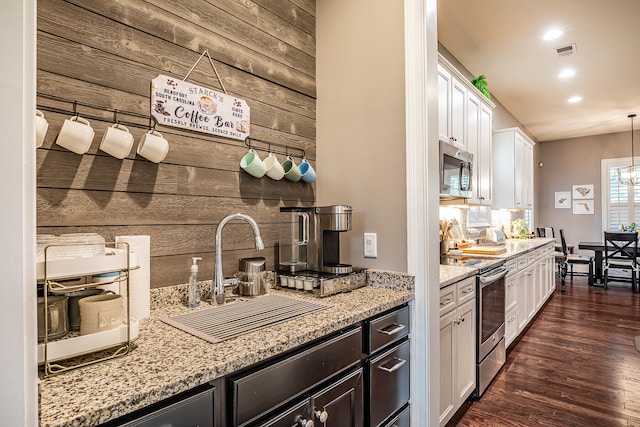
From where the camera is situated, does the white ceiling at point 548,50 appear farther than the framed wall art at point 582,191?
No

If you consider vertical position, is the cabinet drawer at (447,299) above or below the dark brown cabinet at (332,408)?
above

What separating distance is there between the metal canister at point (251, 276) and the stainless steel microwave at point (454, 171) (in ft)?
5.20

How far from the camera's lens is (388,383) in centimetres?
141

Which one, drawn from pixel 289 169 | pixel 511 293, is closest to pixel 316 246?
pixel 289 169

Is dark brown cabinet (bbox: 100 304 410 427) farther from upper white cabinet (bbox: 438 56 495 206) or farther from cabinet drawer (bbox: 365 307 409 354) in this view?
upper white cabinet (bbox: 438 56 495 206)

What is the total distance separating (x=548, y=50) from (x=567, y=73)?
88 cm

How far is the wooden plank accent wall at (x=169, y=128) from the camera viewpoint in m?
1.11

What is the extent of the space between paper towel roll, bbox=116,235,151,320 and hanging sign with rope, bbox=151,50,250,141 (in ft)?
1.59

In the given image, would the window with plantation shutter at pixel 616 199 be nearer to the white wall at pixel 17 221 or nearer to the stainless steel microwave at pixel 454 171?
the stainless steel microwave at pixel 454 171

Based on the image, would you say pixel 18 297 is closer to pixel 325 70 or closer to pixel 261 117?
pixel 261 117

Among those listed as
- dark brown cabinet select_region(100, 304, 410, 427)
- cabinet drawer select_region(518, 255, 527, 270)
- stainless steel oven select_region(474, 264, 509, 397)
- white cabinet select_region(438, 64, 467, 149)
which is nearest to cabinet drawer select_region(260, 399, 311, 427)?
dark brown cabinet select_region(100, 304, 410, 427)

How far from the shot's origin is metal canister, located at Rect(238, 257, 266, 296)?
151 centimetres

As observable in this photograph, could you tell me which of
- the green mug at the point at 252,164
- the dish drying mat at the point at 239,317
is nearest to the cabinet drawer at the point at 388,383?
the dish drying mat at the point at 239,317

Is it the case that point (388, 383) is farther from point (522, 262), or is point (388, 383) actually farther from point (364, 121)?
point (522, 262)
